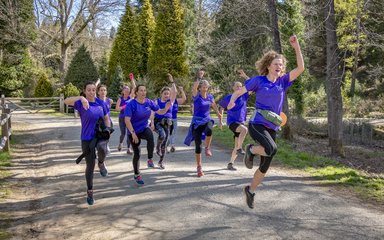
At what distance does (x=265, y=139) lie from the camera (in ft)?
17.8

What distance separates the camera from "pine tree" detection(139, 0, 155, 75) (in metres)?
36.7

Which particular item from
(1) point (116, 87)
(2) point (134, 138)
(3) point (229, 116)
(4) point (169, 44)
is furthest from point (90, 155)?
(4) point (169, 44)

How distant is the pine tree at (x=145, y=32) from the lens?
36719mm

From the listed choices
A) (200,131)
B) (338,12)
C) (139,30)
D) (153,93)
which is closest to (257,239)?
(200,131)

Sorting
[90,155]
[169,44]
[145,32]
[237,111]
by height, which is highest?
[145,32]

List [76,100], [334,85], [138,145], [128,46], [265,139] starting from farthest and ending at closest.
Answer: [128,46] < [334,85] < [138,145] < [76,100] < [265,139]

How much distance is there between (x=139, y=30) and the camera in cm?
3712

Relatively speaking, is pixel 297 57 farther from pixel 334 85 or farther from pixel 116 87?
pixel 116 87

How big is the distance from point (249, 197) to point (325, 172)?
4269 millimetres

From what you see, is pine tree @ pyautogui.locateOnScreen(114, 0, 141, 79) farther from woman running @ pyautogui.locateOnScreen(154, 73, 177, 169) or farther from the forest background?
woman running @ pyautogui.locateOnScreen(154, 73, 177, 169)

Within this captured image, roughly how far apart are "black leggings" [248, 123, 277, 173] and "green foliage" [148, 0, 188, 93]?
2741cm

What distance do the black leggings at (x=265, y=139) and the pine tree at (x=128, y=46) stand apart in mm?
30907

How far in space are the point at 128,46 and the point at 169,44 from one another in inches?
202

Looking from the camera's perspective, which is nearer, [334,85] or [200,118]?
[200,118]
